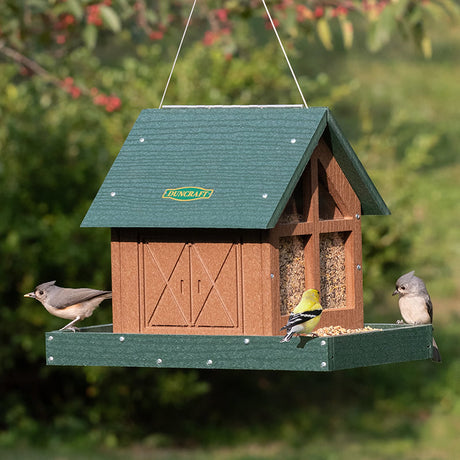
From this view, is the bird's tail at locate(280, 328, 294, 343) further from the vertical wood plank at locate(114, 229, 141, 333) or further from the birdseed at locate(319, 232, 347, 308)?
the vertical wood plank at locate(114, 229, 141, 333)

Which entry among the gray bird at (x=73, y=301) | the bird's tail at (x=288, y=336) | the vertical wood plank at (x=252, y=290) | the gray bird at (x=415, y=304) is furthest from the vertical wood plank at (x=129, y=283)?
the gray bird at (x=415, y=304)

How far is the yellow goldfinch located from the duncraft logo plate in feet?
2.29

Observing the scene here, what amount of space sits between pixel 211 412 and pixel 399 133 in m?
7.92

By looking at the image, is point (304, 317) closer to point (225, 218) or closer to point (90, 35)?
point (225, 218)

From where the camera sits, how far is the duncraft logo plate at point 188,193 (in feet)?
16.9

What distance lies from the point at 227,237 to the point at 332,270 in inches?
31.8

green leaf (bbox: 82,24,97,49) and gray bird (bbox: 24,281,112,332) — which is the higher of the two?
green leaf (bbox: 82,24,97,49)

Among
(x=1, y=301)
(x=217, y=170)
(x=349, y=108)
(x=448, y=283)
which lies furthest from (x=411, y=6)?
(x=349, y=108)

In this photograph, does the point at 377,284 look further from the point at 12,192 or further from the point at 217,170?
the point at 217,170

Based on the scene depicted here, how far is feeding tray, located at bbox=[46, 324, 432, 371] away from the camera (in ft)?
16.2

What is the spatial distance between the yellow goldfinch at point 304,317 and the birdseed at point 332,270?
640mm

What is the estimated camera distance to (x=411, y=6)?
7.65 metres

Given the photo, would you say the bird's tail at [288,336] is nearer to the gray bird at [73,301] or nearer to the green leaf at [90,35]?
the gray bird at [73,301]

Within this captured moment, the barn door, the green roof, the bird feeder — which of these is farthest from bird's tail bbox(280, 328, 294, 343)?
the green roof
